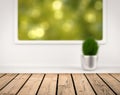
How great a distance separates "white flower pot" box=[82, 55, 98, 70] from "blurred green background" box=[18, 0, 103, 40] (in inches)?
17.5

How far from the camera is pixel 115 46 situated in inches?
146

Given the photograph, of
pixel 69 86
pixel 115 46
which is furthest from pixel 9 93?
pixel 115 46

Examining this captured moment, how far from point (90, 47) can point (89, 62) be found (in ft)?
0.58

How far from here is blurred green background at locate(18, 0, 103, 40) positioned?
3.76 m

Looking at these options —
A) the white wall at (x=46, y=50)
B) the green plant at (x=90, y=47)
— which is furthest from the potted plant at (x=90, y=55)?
the white wall at (x=46, y=50)

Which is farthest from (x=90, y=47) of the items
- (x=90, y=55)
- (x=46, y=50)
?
(x=46, y=50)

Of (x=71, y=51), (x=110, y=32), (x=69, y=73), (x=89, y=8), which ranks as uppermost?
(x=89, y=8)

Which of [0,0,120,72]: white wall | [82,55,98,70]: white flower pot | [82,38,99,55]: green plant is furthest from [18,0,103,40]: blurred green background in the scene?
[82,55,98,70]: white flower pot

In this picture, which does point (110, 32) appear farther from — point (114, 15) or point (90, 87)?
point (90, 87)

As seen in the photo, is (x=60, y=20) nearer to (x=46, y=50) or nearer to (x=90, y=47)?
(x=46, y=50)

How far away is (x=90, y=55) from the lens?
339cm

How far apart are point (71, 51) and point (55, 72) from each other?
0.45 meters

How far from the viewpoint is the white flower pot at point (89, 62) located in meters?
3.37

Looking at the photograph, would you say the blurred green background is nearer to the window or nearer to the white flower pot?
the window
